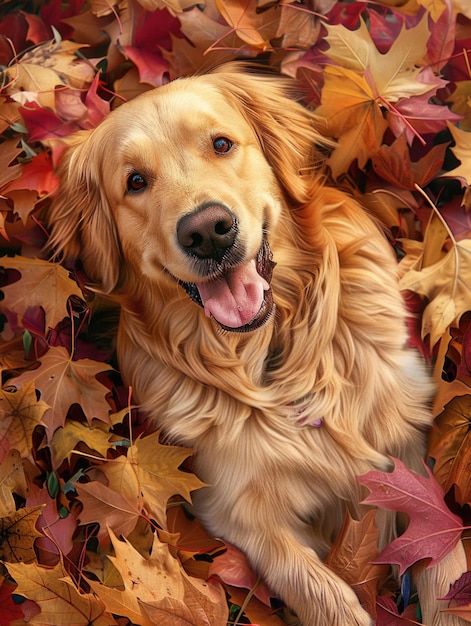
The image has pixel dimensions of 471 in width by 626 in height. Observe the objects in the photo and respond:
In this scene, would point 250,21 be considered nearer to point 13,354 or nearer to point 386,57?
point 386,57

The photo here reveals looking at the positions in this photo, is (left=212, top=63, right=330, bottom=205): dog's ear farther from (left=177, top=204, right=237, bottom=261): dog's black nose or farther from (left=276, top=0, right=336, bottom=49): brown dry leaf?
(left=177, top=204, right=237, bottom=261): dog's black nose

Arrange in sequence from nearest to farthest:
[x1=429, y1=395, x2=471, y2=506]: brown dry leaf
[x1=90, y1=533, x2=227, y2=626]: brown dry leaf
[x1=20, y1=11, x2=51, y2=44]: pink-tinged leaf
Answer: [x1=90, y1=533, x2=227, y2=626]: brown dry leaf < [x1=429, y1=395, x2=471, y2=506]: brown dry leaf < [x1=20, y1=11, x2=51, y2=44]: pink-tinged leaf

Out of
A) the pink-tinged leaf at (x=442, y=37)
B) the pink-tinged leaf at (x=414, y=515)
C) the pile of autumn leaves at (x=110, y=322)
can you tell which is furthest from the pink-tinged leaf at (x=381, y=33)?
the pink-tinged leaf at (x=414, y=515)

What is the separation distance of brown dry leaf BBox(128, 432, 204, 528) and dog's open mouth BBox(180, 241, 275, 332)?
0.51 metres

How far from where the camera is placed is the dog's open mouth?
2.32 meters

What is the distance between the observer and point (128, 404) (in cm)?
263

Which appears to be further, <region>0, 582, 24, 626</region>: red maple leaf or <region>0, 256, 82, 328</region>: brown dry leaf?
<region>0, 256, 82, 328</region>: brown dry leaf

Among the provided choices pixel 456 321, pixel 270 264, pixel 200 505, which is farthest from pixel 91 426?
pixel 456 321

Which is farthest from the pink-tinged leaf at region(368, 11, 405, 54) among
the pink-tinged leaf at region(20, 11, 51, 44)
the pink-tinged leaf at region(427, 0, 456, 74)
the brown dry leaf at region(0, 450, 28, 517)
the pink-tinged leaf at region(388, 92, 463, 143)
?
the brown dry leaf at region(0, 450, 28, 517)

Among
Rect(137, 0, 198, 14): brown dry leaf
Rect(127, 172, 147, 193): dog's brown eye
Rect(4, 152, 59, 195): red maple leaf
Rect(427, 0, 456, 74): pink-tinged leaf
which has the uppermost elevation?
Rect(427, 0, 456, 74): pink-tinged leaf

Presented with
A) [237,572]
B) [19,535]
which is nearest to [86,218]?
[19,535]

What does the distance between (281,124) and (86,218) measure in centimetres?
76

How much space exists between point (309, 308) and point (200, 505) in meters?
0.80

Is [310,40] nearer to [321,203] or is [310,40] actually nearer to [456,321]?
[321,203]
